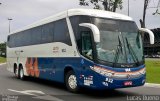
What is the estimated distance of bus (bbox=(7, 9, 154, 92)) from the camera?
13523mm

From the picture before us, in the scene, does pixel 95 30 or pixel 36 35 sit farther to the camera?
pixel 36 35

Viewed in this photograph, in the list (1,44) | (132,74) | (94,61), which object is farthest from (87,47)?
(1,44)

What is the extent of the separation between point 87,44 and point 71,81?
2.04 meters

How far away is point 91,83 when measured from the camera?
13.7 meters

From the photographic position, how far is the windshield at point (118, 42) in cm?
1369

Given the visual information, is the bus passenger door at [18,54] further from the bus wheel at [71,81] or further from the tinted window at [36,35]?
the bus wheel at [71,81]

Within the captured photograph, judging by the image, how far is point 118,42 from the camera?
14.1 meters

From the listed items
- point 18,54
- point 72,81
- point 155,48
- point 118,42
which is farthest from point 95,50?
point 155,48

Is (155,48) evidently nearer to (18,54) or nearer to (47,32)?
(18,54)

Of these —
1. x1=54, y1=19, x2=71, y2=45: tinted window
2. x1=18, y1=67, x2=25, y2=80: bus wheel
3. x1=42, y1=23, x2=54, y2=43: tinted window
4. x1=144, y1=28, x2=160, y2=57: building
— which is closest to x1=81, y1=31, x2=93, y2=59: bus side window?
x1=54, y1=19, x2=71, y2=45: tinted window

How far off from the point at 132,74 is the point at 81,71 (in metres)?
1.95

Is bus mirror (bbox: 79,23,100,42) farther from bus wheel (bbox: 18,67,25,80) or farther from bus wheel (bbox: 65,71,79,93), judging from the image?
bus wheel (bbox: 18,67,25,80)

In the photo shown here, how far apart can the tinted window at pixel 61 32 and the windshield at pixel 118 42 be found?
75.7 inches

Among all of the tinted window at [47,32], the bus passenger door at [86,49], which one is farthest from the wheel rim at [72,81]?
the tinted window at [47,32]
